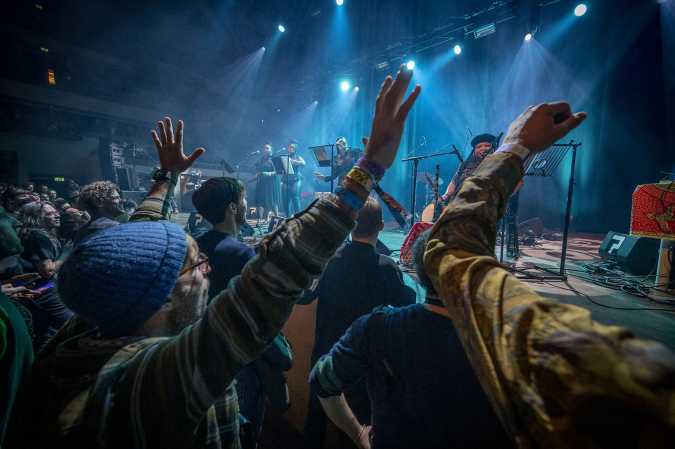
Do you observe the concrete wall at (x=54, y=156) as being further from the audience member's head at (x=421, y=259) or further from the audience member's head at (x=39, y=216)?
the audience member's head at (x=421, y=259)

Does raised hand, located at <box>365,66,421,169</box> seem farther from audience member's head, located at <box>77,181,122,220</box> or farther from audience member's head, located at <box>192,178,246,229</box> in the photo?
audience member's head, located at <box>77,181,122,220</box>

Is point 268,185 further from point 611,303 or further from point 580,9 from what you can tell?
point 580,9

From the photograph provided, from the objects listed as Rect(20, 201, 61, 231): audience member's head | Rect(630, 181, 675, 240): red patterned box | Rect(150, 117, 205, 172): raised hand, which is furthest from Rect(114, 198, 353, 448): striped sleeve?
Rect(20, 201, 61, 231): audience member's head

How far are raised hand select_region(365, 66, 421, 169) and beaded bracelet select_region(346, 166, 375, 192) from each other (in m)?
0.05

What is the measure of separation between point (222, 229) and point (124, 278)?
69.1 inches

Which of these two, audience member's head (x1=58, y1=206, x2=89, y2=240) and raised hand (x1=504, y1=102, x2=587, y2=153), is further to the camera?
audience member's head (x1=58, y1=206, x2=89, y2=240)

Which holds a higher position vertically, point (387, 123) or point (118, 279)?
point (387, 123)

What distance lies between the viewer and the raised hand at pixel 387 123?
32.4 inches

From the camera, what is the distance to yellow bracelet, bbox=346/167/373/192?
0.78 meters

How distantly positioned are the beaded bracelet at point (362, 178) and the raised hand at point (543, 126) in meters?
0.39

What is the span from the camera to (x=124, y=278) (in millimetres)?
752

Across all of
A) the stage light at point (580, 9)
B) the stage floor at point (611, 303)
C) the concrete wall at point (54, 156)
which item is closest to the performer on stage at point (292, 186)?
the stage floor at point (611, 303)

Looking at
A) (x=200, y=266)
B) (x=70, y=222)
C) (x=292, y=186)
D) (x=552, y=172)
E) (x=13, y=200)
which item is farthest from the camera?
(x=292, y=186)

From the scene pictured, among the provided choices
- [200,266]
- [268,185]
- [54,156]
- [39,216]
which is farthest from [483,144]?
[54,156]
